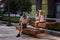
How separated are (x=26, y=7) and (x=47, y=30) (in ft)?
36.0

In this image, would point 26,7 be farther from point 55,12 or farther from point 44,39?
point 44,39

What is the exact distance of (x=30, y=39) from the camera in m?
12.9

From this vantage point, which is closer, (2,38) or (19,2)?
(2,38)

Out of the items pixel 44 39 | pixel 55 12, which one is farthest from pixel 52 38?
pixel 55 12

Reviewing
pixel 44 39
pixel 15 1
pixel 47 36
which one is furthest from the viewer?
pixel 15 1

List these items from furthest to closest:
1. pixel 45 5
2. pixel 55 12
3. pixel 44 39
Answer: pixel 45 5 < pixel 55 12 < pixel 44 39

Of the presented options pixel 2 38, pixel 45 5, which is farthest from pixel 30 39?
pixel 45 5

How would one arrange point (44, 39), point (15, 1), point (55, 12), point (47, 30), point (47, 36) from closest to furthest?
point (44, 39)
point (47, 36)
point (47, 30)
point (15, 1)
point (55, 12)

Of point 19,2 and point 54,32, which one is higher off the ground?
point 19,2

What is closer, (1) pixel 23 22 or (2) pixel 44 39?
(2) pixel 44 39

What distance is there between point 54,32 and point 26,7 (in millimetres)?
11765

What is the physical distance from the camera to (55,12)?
2956cm

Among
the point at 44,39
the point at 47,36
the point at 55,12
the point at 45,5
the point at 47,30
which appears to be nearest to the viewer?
the point at 44,39

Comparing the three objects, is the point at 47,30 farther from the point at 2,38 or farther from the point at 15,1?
the point at 15,1
